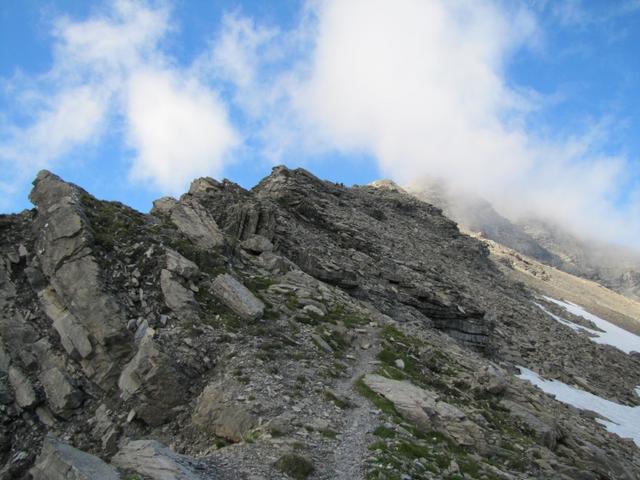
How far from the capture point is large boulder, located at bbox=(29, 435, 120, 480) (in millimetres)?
12172

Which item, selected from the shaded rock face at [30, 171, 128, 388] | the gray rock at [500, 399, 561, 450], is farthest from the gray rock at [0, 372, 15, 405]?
the gray rock at [500, 399, 561, 450]

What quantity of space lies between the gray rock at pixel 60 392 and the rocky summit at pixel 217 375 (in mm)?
54

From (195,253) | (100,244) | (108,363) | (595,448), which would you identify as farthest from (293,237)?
(595,448)

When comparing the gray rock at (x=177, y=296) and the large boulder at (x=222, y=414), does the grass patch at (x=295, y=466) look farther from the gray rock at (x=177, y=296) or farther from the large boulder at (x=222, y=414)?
the gray rock at (x=177, y=296)

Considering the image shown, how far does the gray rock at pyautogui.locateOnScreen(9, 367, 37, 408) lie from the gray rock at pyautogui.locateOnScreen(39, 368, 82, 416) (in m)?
0.47

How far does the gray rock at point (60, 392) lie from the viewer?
59.8ft

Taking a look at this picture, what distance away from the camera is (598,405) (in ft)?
138

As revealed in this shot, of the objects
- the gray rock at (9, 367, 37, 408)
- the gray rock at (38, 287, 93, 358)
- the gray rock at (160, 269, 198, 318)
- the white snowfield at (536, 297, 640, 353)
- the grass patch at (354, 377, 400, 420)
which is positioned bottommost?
the gray rock at (9, 367, 37, 408)

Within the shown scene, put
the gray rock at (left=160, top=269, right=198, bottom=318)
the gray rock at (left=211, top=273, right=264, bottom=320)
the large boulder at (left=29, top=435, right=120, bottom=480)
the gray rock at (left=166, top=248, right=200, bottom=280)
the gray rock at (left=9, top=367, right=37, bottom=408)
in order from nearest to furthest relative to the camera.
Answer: the large boulder at (left=29, top=435, right=120, bottom=480)
the gray rock at (left=9, top=367, right=37, bottom=408)
the gray rock at (left=160, top=269, right=198, bottom=318)
the gray rock at (left=211, top=273, right=264, bottom=320)
the gray rock at (left=166, top=248, right=200, bottom=280)

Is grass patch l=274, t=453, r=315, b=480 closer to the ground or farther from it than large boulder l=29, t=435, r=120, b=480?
farther from it

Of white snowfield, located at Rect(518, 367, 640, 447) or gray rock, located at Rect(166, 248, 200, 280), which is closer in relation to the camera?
gray rock, located at Rect(166, 248, 200, 280)

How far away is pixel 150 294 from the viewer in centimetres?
2264

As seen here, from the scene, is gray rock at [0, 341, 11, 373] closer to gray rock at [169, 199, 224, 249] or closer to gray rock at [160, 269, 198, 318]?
gray rock at [160, 269, 198, 318]

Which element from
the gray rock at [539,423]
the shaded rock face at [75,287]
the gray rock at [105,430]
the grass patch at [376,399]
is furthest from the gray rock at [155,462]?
the gray rock at [539,423]
